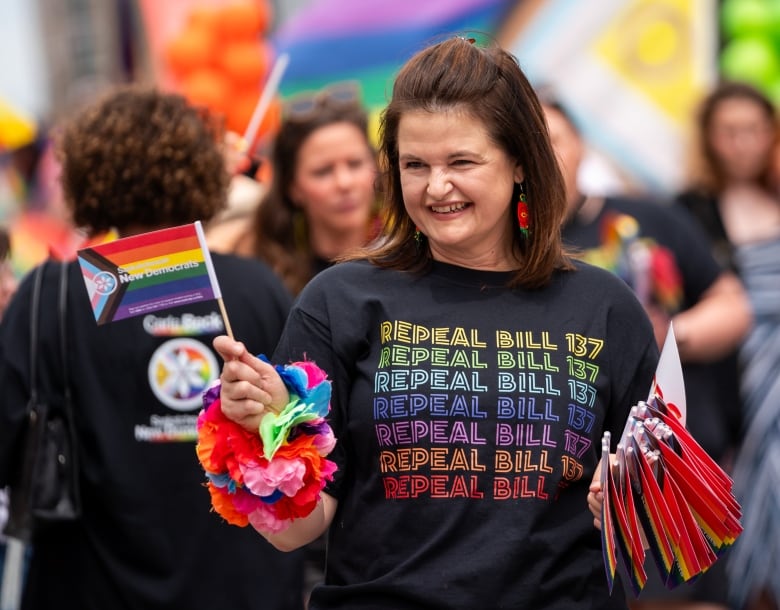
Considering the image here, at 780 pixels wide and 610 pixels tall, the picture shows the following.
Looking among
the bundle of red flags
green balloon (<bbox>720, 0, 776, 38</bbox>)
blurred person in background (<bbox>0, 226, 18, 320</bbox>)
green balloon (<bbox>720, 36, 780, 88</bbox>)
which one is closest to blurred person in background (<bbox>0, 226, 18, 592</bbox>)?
blurred person in background (<bbox>0, 226, 18, 320</bbox>)

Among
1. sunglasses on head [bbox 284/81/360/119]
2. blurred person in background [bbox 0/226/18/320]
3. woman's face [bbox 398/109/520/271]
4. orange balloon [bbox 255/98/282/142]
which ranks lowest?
woman's face [bbox 398/109/520/271]

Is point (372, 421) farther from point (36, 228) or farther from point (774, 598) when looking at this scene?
point (36, 228)

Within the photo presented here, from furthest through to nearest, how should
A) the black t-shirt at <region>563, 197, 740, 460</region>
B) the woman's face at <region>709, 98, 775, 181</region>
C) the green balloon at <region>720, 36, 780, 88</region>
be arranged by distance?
the green balloon at <region>720, 36, 780, 88</region>
the woman's face at <region>709, 98, 775, 181</region>
the black t-shirt at <region>563, 197, 740, 460</region>

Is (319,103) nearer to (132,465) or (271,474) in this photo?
(132,465)

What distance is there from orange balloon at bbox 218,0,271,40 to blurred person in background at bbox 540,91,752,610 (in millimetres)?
3583

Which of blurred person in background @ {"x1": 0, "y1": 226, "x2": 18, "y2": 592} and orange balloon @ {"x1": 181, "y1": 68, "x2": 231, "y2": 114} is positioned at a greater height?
orange balloon @ {"x1": 181, "y1": 68, "x2": 231, "y2": 114}

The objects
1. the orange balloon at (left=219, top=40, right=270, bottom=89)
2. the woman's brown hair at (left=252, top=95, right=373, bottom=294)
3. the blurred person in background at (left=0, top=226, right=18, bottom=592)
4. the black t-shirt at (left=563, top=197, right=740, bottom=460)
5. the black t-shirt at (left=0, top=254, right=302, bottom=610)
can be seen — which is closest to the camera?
the black t-shirt at (left=0, top=254, right=302, bottom=610)

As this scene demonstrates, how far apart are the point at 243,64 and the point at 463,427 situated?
227 inches

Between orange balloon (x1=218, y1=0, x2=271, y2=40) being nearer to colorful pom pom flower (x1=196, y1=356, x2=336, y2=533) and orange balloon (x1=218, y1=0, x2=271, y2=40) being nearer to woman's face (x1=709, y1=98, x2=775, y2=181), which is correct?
woman's face (x1=709, y1=98, x2=775, y2=181)

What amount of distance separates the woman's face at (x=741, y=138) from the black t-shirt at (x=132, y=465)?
11.2 ft

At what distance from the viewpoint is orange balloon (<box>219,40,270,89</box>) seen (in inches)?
320

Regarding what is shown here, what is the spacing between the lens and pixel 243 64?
8.12 meters

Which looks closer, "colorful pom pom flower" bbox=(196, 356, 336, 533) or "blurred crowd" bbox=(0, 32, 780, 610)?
"colorful pom pom flower" bbox=(196, 356, 336, 533)

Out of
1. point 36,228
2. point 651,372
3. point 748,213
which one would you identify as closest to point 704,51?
point 748,213
